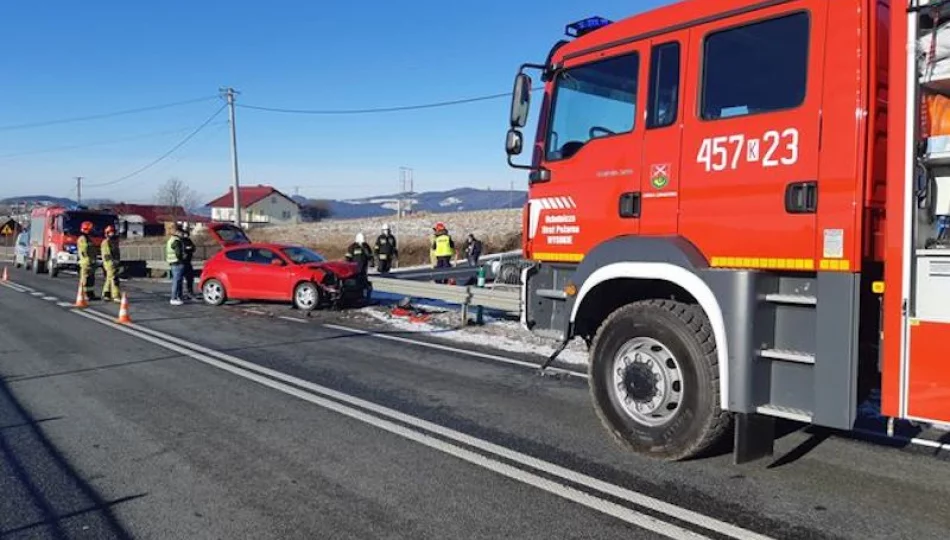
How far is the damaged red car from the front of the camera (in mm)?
15195

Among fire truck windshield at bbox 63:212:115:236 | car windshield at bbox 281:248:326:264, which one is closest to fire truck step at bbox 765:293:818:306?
car windshield at bbox 281:248:326:264

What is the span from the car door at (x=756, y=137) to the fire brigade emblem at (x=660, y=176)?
13cm

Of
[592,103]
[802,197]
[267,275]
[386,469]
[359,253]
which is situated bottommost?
[386,469]

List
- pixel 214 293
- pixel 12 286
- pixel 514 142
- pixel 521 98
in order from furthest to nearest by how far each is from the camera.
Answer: pixel 12 286 < pixel 214 293 < pixel 514 142 < pixel 521 98

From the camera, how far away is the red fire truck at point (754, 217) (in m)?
3.75

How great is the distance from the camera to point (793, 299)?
4.22 meters

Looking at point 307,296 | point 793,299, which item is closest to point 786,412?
point 793,299

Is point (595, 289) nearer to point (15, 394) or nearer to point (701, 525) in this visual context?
point (701, 525)

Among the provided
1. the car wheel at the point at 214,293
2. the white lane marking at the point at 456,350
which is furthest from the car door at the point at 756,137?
the car wheel at the point at 214,293

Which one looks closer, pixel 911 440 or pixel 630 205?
pixel 630 205

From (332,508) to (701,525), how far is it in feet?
6.48

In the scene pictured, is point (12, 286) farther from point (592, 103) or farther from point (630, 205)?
point (630, 205)

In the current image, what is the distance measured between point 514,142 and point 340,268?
10.2 m

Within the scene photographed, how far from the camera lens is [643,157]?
5133mm
